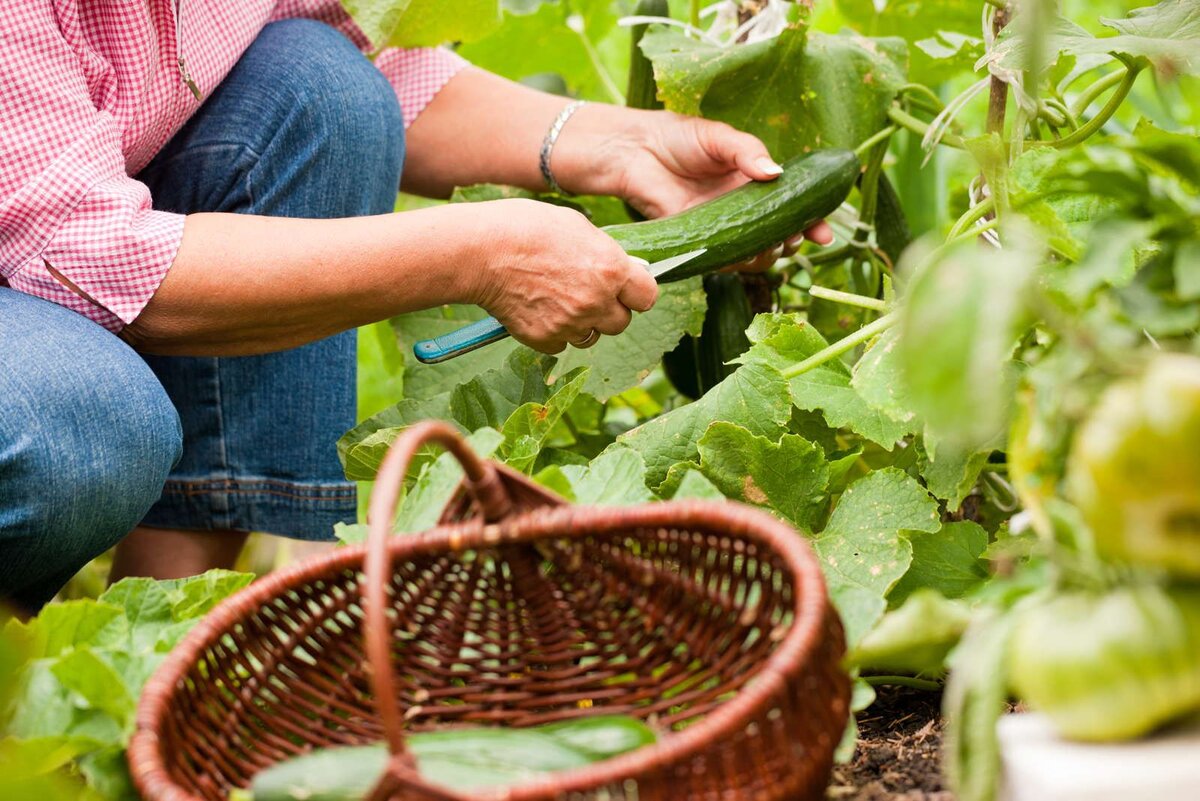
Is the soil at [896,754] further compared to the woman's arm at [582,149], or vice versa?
the woman's arm at [582,149]

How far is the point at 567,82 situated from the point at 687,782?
1.91 metres

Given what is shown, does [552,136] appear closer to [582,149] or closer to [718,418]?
[582,149]

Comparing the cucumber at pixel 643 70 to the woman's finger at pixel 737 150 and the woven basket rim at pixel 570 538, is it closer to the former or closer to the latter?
the woman's finger at pixel 737 150

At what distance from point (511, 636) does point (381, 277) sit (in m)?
0.47

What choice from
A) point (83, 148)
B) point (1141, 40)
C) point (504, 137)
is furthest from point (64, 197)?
point (1141, 40)

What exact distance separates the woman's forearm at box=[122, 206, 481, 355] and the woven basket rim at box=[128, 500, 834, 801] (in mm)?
419

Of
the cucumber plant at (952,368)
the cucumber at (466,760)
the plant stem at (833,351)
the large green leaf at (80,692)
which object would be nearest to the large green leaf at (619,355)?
the cucumber plant at (952,368)

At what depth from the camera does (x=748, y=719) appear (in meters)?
0.64

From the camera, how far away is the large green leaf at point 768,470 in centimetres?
120

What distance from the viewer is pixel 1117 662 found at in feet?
1.93

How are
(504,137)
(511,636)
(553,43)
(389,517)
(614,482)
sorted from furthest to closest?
(553,43)
(504,137)
(614,482)
(511,636)
(389,517)

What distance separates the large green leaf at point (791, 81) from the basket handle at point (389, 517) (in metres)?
0.89

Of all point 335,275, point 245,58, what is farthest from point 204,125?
point 335,275

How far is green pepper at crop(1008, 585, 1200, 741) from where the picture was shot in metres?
0.58
